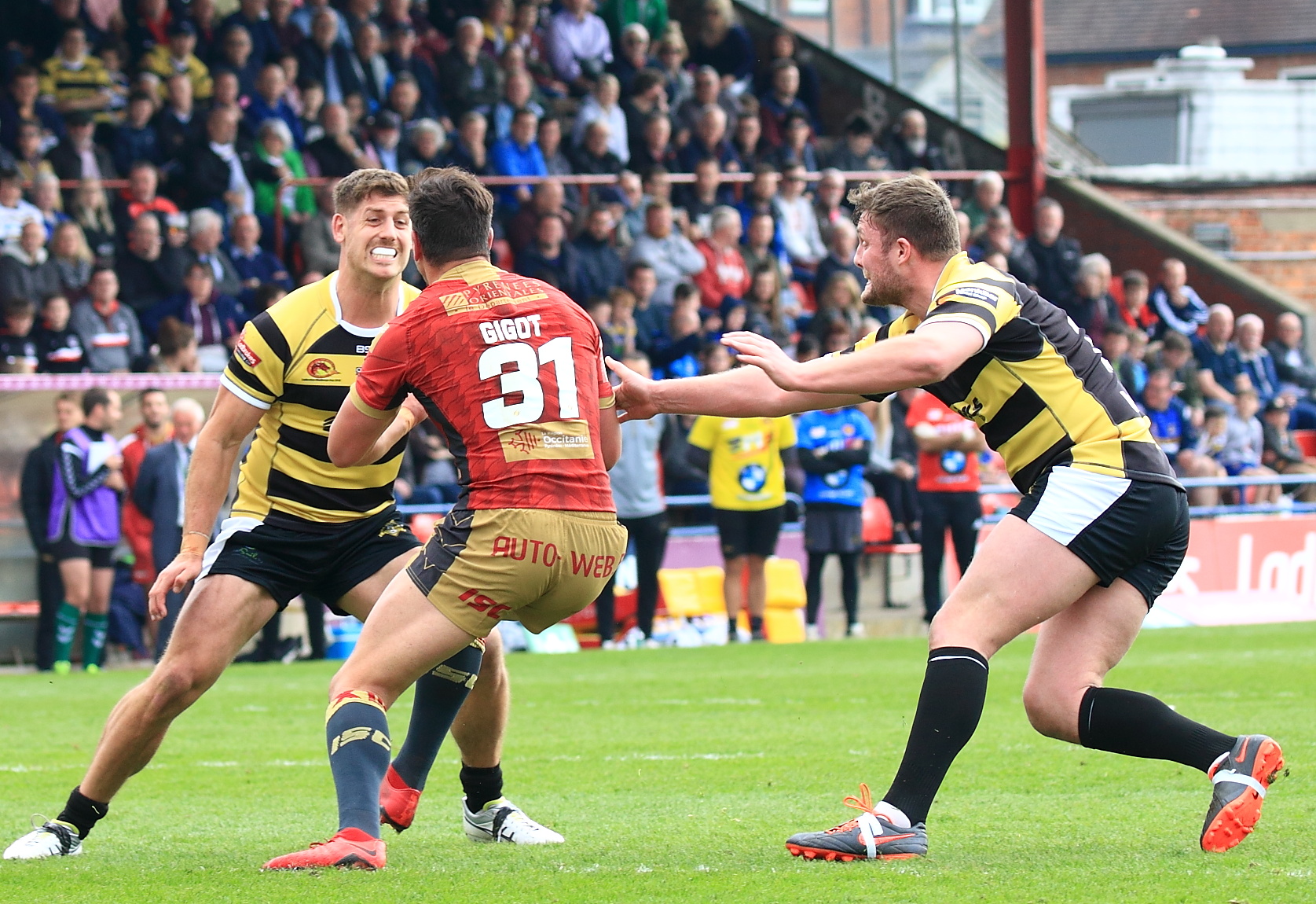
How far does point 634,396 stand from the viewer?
18.2ft

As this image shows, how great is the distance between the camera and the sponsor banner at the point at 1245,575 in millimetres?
16188

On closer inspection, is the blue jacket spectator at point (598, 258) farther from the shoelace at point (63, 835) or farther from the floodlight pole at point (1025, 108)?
the shoelace at point (63, 835)

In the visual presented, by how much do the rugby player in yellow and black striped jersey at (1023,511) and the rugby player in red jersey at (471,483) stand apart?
0.29 meters

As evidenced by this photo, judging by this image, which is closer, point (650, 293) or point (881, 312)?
point (650, 293)

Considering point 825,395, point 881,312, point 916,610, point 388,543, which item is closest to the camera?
point 825,395

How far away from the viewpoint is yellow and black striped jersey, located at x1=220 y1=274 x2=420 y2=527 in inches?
231

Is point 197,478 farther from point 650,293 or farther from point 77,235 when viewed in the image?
point 650,293

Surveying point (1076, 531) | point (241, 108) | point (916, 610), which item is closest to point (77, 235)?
point (241, 108)

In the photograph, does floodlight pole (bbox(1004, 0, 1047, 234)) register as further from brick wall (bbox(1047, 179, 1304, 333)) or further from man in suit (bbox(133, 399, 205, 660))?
man in suit (bbox(133, 399, 205, 660))

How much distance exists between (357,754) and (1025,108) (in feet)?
60.8

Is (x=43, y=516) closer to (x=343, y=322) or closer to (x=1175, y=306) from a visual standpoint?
(x=343, y=322)

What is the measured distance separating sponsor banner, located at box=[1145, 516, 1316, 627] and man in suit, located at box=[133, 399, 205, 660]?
864 cm

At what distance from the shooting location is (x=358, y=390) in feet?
16.5

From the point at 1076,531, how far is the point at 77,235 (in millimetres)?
11674
